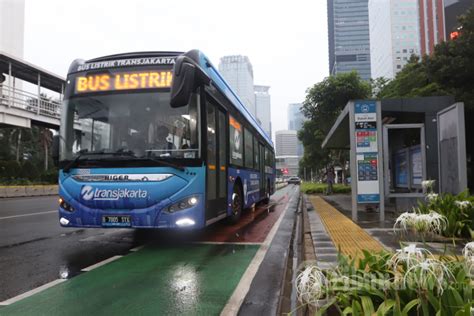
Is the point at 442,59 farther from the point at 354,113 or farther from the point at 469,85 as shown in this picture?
the point at 354,113

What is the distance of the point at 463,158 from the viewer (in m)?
9.49

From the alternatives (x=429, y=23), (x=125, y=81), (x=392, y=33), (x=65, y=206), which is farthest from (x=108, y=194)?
(x=392, y=33)

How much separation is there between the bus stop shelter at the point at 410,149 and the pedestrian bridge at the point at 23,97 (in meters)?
21.1

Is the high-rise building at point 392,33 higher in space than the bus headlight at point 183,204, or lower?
higher

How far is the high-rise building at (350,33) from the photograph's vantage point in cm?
8588

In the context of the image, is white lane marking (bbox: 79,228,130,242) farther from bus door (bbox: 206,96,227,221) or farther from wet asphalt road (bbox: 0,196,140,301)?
bus door (bbox: 206,96,227,221)

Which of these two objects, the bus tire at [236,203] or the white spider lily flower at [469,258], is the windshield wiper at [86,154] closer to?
the bus tire at [236,203]

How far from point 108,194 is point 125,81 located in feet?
6.68

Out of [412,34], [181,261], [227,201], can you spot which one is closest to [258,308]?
[181,261]

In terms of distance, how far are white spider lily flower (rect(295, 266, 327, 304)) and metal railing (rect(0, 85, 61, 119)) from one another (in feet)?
84.2

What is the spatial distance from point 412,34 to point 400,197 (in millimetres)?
89563

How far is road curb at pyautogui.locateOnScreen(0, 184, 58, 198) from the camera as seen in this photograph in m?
28.4

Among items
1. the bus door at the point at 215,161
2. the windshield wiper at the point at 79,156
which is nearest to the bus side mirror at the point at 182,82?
the bus door at the point at 215,161

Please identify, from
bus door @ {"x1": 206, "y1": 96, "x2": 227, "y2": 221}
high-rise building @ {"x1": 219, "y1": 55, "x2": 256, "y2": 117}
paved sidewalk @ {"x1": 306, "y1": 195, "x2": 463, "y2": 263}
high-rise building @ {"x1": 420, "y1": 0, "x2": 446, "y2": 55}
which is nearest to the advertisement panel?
paved sidewalk @ {"x1": 306, "y1": 195, "x2": 463, "y2": 263}
